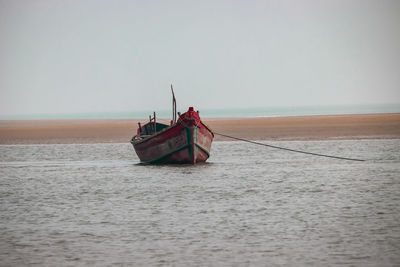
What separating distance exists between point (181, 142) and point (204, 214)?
492 inches

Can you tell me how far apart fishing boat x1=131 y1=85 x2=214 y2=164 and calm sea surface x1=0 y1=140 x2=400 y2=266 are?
944 millimetres

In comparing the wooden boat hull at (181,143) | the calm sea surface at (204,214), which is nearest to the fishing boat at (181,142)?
the wooden boat hull at (181,143)

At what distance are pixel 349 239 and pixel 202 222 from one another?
3.64 metres

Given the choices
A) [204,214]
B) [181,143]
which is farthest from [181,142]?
[204,214]

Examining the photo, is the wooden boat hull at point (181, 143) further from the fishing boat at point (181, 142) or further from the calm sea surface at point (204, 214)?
the calm sea surface at point (204, 214)

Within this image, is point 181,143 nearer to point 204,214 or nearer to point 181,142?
point 181,142

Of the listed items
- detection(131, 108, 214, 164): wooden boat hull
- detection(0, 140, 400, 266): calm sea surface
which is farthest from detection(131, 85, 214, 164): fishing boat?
detection(0, 140, 400, 266): calm sea surface

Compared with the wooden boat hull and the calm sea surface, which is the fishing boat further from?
the calm sea surface

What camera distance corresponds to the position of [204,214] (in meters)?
14.8

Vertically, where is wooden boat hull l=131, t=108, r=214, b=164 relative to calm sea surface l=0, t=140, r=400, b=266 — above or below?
above

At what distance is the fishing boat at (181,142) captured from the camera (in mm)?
26844

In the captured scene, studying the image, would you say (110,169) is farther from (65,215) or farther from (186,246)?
(186,246)

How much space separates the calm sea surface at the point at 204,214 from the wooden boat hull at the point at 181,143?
93 centimetres

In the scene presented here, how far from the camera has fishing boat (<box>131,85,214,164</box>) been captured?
26.8 m
